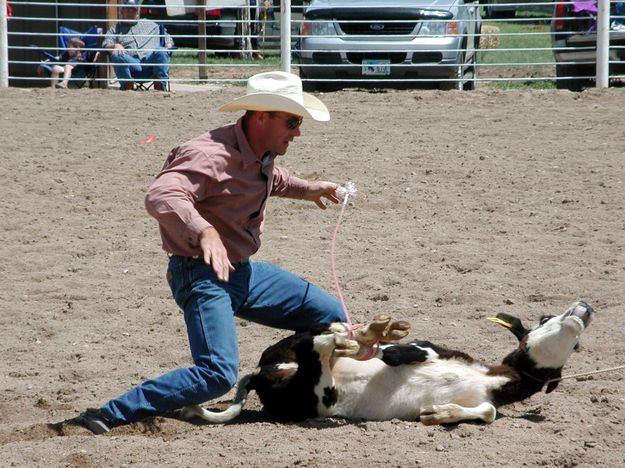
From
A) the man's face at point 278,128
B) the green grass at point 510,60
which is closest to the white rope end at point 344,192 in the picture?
the man's face at point 278,128

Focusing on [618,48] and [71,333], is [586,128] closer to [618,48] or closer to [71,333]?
[618,48]

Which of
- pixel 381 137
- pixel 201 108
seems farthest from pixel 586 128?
pixel 201 108

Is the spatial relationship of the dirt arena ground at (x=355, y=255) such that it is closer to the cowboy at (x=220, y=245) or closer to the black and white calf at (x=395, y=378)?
the black and white calf at (x=395, y=378)

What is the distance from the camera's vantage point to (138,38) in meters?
14.1

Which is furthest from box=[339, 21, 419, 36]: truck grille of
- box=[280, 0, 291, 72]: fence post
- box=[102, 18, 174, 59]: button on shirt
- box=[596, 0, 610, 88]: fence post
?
box=[102, 18, 174, 59]: button on shirt

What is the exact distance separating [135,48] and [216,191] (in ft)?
32.4

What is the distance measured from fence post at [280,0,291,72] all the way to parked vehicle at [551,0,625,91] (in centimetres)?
326

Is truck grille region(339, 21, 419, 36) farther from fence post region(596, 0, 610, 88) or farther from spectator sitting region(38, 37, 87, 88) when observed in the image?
spectator sitting region(38, 37, 87, 88)

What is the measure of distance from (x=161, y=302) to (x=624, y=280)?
293cm

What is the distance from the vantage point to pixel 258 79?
498 cm

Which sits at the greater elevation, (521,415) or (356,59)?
(356,59)

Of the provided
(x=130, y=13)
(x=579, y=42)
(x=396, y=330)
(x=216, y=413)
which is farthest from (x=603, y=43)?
(x=216, y=413)

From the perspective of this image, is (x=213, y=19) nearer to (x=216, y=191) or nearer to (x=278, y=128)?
(x=278, y=128)

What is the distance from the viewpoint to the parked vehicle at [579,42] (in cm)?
1333
